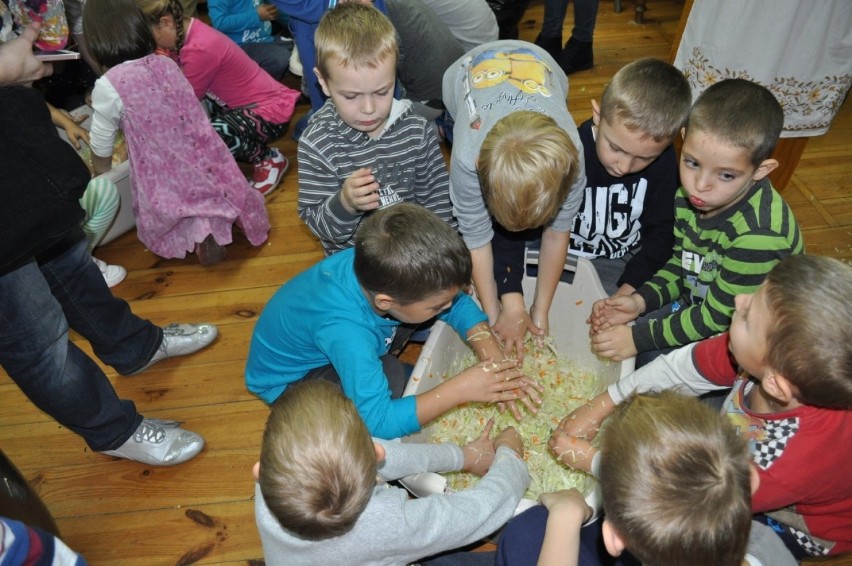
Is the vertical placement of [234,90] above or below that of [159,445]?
above

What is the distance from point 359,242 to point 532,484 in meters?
0.79

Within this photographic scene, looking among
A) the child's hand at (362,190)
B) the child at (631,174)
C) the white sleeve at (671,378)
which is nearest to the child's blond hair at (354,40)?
the child's hand at (362,190)

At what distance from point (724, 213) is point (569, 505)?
0.84 m

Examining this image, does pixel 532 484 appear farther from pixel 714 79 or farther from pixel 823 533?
pixel 714 79

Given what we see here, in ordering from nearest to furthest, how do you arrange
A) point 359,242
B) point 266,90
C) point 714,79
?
point 359,242, point 714,79, point 266,90

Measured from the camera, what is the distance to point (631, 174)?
6.10 ft

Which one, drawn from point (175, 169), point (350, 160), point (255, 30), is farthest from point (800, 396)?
point (255, 30)

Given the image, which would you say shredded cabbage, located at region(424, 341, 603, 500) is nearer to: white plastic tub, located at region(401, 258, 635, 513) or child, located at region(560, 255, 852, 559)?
white plastic tub, located at region(401, 258, 635, 513)

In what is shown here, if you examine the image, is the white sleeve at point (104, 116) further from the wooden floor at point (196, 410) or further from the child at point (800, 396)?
the child at point (800, 396)

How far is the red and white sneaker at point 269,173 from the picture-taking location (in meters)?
2.94

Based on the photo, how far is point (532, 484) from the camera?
5.65ft

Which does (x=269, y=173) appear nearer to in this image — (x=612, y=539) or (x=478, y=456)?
(x=478, y=456)

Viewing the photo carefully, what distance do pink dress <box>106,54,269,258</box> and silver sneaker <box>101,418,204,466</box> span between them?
0.85 m

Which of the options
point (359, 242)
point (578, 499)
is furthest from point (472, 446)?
point (359, 242)
